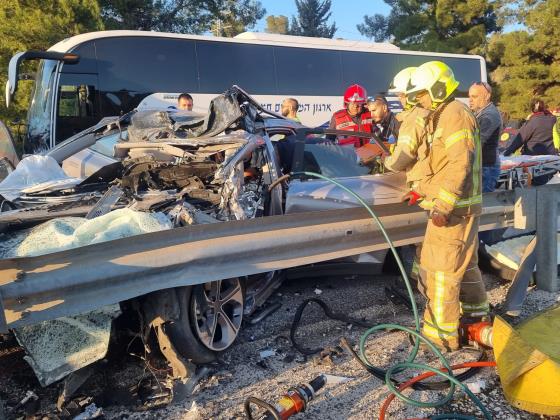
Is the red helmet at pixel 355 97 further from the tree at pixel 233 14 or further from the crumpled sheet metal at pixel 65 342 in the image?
the tree at pixel 233 14

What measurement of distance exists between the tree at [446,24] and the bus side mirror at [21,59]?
1959 centimetres

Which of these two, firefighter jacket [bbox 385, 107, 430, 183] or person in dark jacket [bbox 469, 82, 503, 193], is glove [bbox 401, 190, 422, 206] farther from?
person in dark jacket [bbox 469, 82, 503, 193]

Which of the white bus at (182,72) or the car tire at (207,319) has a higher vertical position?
the white bus at (182,72)

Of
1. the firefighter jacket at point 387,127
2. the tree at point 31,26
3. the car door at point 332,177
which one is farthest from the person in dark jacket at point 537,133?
the tree at point 31,26

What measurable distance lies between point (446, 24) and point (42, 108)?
21465 millimetres

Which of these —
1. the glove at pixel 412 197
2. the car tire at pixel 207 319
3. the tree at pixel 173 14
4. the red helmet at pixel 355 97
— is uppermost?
the tree at pixel 173 14

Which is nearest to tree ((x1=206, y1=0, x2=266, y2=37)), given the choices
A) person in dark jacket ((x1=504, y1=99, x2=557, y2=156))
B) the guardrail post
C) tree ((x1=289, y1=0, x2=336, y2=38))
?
tree ((x1=289, y1=0, x2=336, y2=38))

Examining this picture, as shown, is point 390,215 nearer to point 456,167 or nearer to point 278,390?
point 456,167

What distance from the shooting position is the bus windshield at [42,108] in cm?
875

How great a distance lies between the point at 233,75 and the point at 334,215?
860cm

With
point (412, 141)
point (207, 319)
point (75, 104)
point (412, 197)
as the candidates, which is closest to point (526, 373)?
point (412, 197)

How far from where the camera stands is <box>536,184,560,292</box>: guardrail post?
13.1 ft

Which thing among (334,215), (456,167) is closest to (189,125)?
(334,215)

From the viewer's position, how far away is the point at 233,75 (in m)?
10.9
